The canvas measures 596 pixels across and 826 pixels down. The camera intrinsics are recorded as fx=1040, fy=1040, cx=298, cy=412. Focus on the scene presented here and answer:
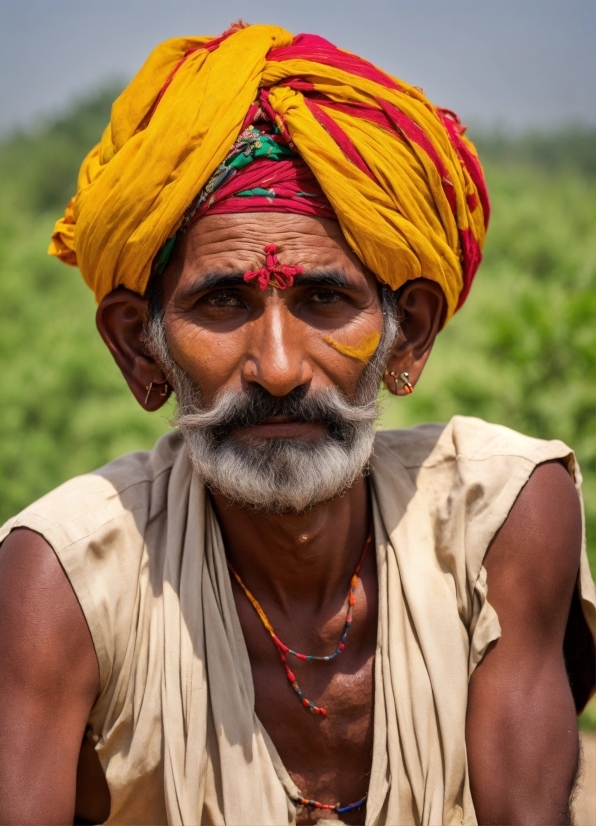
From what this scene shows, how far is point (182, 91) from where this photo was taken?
2.88m

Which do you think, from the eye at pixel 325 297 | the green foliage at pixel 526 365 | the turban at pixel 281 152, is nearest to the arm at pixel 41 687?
the turban at pixel 281 152

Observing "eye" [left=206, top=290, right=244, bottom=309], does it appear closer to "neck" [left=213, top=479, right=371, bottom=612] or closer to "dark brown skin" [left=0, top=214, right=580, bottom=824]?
"dark brown skin" [left=0, top=214, right=580, bottom=824]

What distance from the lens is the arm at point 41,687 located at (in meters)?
2.68

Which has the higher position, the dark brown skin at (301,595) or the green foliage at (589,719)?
the dark brown skin at (301,595)

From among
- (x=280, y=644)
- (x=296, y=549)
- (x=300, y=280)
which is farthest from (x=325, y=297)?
(x=280, y=644)

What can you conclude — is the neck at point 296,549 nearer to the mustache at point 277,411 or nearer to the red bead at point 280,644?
the red bead at point 280,644

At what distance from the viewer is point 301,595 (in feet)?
10.4

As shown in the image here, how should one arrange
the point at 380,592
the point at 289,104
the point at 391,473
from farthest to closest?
the point at 391,473 < the point at 380,592 < the point at 289,104

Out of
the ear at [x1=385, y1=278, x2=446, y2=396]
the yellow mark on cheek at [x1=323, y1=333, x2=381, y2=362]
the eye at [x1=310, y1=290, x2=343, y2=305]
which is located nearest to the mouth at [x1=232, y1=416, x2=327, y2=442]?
the yellow mark on cheek at [x1=323, y1=333, x2=381, y2=362]

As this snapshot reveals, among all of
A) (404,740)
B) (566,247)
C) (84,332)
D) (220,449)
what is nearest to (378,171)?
(220,449)

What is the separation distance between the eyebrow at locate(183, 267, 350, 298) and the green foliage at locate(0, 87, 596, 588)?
3.30 metres

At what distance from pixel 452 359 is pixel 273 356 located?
157 inches

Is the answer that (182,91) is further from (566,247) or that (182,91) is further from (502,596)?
(566,247)

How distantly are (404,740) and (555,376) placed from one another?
3791 mm
